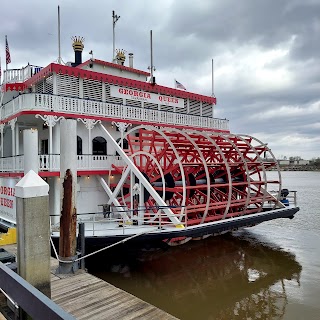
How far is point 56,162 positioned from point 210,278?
511 cm

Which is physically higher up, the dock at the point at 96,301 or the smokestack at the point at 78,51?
the smokestack at the point at 78,51

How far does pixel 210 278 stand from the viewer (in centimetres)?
793

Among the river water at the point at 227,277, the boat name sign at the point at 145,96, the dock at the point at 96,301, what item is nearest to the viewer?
the dock at the point at 96,301

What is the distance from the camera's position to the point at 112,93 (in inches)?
464

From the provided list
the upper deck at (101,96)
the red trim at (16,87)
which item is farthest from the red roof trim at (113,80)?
the red trim at (16,87)

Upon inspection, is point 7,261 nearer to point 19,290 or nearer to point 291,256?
point 19,290

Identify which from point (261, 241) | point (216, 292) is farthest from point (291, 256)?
point (216, 292)

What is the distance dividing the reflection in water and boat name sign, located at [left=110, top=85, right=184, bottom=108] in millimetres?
5743

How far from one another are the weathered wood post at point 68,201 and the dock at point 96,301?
0.41m

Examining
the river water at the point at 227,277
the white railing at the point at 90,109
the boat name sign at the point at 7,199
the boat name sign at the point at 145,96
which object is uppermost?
the boat name sign at the point at 145,96

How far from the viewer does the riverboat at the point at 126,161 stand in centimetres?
852

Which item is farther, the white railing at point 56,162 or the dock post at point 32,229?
the white railing at point 56,162

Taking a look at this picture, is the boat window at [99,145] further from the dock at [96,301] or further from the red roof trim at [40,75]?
the dock at [96,301]

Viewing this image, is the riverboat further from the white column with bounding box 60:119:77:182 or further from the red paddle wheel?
the white column with bounding box 60:119:77:182
